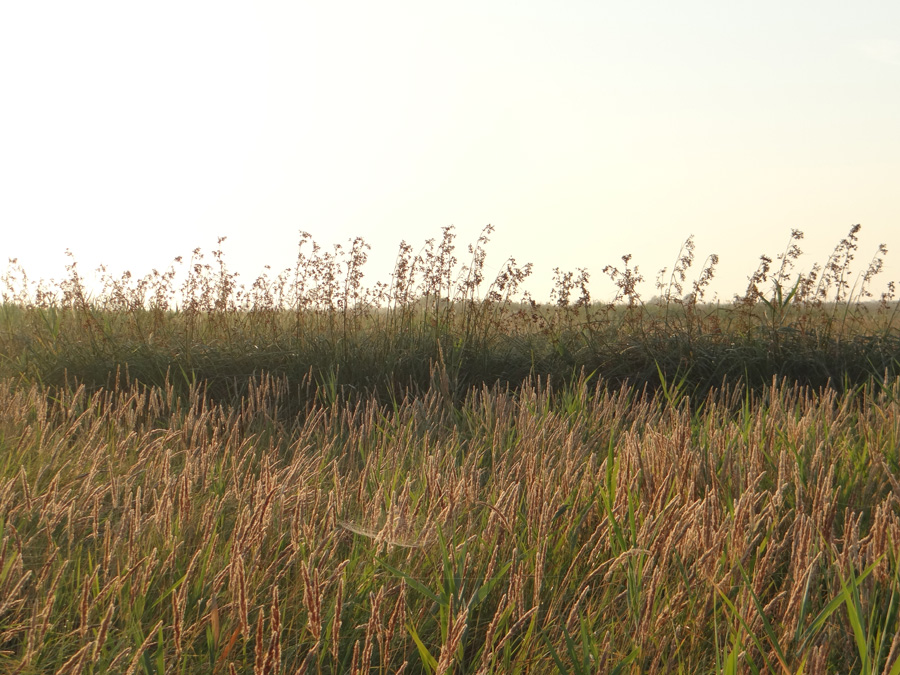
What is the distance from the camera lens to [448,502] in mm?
2123

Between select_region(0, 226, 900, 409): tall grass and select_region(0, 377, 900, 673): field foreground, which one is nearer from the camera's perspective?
select_region(0, 377, 900, 673): field foreground

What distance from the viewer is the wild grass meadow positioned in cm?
178

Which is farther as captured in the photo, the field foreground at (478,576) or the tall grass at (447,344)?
the tall grass at (447,344)

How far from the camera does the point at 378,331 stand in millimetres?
6094

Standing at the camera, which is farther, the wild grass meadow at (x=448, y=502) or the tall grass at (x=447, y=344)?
the tall grass at (x=447, y=344)

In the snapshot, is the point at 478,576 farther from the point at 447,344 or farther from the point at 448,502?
the point at 447,344

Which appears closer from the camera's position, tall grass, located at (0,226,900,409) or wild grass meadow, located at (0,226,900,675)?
wild grass meadow, located at (0,226,900,675)

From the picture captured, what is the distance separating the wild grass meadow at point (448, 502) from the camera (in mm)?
1780

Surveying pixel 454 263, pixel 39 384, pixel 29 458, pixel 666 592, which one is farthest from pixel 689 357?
pixel 39 384

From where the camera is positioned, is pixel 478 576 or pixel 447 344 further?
pixel 447 344

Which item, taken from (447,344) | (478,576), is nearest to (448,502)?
(478,576)

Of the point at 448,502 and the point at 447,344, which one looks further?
the point at 447,344

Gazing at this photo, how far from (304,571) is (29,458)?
2742 millimetres

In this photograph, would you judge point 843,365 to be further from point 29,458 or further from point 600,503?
point 29,458
